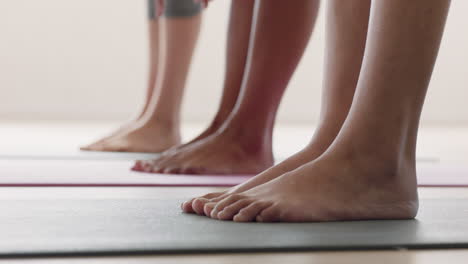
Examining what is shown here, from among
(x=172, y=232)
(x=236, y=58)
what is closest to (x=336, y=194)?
(x=172, y=232)

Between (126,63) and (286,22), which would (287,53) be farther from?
(126,63)

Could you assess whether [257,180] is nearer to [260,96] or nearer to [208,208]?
[208,208]

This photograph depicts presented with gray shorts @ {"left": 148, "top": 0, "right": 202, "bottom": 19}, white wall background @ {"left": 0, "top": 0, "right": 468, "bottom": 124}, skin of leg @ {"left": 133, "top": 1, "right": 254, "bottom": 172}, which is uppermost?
gray shorts @ {"left": 148, "top": 0, "right": 202, "bottom": 19}

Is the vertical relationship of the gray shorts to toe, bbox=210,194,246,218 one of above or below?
above

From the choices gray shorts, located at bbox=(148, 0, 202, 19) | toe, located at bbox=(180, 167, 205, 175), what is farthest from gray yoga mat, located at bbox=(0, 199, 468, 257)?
gray shorts, located at bbox=(148, 0, 202, 19)

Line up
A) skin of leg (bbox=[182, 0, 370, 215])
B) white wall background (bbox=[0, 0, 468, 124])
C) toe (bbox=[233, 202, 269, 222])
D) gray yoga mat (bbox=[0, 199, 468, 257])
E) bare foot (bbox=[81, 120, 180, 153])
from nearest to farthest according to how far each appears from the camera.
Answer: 1. gray yoga mat (bbox=[0, 199, 468, 257])
2. toe (bbox=[233, 202, 269, 222])
3. skin of leg (bbox=[182, 0, 370, 215])
4. bare foot (bbox=[81, 120, 180, 153])
5. white wall background (bbox=[0, 0, 468, 124])

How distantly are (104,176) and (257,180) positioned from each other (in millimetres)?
529

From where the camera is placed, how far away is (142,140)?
2369 mm

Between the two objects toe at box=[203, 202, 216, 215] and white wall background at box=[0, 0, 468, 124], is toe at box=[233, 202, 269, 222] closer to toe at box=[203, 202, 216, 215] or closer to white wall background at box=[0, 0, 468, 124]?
toe at box=[203, 202, 216, 215]

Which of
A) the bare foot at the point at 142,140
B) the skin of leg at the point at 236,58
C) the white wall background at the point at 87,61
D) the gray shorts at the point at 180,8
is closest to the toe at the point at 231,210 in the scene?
the skin of leg at the point at 236,58

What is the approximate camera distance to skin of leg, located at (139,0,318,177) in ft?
5.33

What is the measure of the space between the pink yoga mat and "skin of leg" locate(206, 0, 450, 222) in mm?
464

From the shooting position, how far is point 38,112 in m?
5.23

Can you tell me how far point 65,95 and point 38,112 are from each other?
208mm
